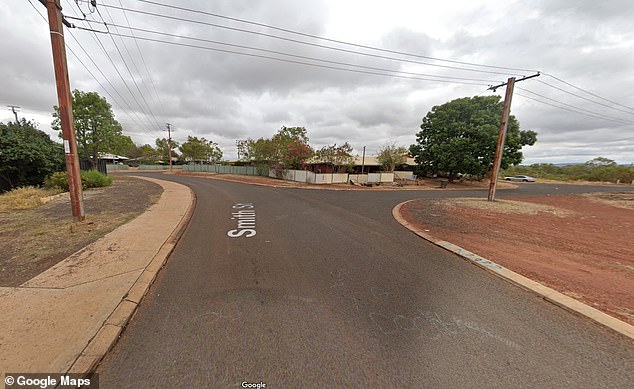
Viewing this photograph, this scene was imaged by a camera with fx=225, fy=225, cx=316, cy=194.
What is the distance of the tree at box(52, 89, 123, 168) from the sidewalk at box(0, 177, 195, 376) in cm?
2520

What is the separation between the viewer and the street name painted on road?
5.76 meters

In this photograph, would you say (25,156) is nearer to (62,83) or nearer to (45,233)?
(62,83)

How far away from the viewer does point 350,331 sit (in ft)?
7.98

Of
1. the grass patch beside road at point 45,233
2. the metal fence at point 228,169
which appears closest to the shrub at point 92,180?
the grass patch beside road at point 45,233

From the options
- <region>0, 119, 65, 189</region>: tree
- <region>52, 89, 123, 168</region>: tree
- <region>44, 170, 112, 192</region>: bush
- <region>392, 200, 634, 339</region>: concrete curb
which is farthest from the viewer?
<region>52, 89, 123, 168</region>: tree

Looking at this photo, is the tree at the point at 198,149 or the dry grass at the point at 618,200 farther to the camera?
the tree at the point at 198,149

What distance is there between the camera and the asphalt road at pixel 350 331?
1.90 meters

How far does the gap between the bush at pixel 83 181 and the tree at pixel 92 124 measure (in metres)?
9.81

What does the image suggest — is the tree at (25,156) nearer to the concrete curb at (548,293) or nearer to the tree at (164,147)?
the concrete curb at (548,293)

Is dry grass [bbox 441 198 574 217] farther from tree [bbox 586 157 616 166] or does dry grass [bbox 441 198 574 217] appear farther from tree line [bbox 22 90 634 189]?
tree [bbox 586 157 616 166]

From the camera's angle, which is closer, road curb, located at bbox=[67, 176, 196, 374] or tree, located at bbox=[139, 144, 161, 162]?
road curb, located at bbox=[67, 176, 196, 374]

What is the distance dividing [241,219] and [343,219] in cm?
339

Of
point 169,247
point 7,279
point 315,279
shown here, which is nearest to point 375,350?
point 315,279

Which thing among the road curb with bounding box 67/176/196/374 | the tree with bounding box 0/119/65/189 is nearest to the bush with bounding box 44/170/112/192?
the tree with bounding box 0/119/65/189
